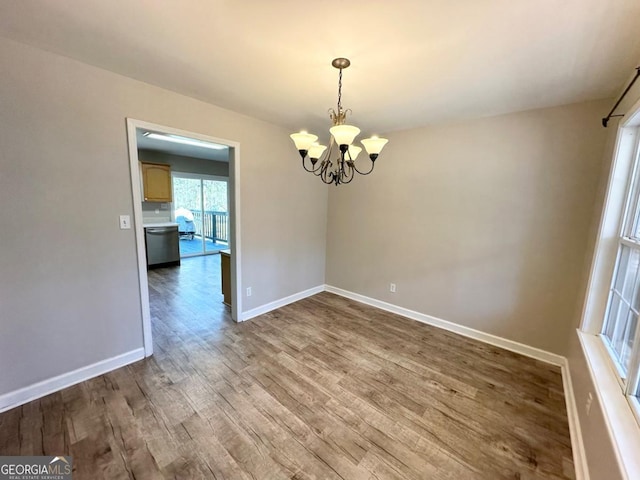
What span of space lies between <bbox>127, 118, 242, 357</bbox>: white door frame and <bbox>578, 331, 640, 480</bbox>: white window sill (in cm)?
308

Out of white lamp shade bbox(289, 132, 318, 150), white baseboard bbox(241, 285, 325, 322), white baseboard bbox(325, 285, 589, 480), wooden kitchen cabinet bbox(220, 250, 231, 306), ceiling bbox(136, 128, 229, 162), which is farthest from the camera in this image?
ceiling bbox(136, 128, 229, 162)

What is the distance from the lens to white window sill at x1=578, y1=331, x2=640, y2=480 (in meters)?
1.00

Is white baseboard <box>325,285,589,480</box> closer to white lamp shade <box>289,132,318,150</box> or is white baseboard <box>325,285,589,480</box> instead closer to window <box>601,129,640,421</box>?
window <box>601,129,640,421</box>

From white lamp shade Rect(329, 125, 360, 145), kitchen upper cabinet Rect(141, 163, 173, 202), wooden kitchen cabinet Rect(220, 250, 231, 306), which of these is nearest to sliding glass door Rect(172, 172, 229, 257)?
kitchen upper cabinet Rect(141, 163, 173, 202)

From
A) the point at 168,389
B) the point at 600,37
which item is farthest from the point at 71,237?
the point at 600,37

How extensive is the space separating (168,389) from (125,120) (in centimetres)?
224

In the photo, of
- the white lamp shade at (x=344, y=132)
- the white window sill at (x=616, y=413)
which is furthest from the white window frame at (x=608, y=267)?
the white lamp shade at (x=344, y=132)

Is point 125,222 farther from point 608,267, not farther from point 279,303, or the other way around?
point 608,267

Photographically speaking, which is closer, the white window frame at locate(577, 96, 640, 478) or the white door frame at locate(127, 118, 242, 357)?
the white window frame at locate(577, 96, 640, 478)

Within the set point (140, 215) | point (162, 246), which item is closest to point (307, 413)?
point (140, 215)

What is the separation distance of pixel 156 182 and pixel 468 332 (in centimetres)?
648

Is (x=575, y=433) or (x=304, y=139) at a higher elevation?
(x=304, y=139)

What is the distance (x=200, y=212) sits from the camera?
6.94 metres

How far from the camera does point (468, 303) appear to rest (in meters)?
2.99
